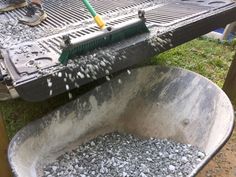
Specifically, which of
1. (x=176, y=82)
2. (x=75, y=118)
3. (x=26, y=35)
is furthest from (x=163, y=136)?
(x=26, y=35)

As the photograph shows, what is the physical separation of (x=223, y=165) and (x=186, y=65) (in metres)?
1.16

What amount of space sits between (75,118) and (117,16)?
82 cm

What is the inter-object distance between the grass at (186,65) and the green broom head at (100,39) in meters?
0.84

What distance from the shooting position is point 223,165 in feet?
6.77

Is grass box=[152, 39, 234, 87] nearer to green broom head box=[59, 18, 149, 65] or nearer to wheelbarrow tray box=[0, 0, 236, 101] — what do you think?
wheelbarrow tray box=[0, 0, 236, 101]

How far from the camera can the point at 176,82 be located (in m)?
1.85

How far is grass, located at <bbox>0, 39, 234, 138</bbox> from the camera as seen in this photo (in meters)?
2.23

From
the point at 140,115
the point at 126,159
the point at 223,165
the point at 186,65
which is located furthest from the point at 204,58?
the point at 126,159

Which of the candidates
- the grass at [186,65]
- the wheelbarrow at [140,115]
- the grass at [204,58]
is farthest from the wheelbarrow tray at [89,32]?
the grass at [204,58]

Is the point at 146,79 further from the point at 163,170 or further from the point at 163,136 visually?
the point at 163,170

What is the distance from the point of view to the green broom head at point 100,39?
1.43 meters

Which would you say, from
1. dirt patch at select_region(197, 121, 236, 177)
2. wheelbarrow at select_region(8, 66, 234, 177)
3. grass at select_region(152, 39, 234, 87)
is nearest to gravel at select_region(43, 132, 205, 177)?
wheelbarrow at select_region(8, 66, 234, 177)

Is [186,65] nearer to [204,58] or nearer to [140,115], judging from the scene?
[204,58]

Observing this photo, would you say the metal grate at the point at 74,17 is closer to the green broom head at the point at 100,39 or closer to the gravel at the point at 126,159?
the green broom head at the point at 100,39
